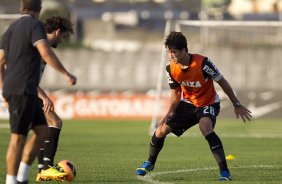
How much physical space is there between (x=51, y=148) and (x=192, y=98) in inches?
80.1

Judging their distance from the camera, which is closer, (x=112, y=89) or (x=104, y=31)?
(x=112, y=89)

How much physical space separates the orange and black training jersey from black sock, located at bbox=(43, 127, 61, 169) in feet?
5.69

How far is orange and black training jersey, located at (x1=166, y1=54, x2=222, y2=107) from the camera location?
11909 mm

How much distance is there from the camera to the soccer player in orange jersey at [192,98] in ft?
38.1

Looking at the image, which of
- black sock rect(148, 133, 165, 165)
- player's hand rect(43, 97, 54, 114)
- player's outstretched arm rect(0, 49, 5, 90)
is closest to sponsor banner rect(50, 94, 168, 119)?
black sock rect(148, 133, 165, 165)

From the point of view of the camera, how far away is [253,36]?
107ft

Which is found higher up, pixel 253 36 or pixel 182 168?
pixel 182 168

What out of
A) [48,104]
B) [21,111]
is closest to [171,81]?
[48,104]

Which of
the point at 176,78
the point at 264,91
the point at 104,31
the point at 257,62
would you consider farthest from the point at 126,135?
the point at 104,31

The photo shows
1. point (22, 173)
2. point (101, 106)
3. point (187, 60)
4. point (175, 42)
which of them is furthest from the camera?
point (101, 106)

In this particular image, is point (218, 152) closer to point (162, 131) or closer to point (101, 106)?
point (162, 131)

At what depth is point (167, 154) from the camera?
16766 mm

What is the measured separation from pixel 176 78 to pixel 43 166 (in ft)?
7.02

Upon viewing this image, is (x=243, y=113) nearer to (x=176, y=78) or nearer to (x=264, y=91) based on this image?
(x=176, y=78)
